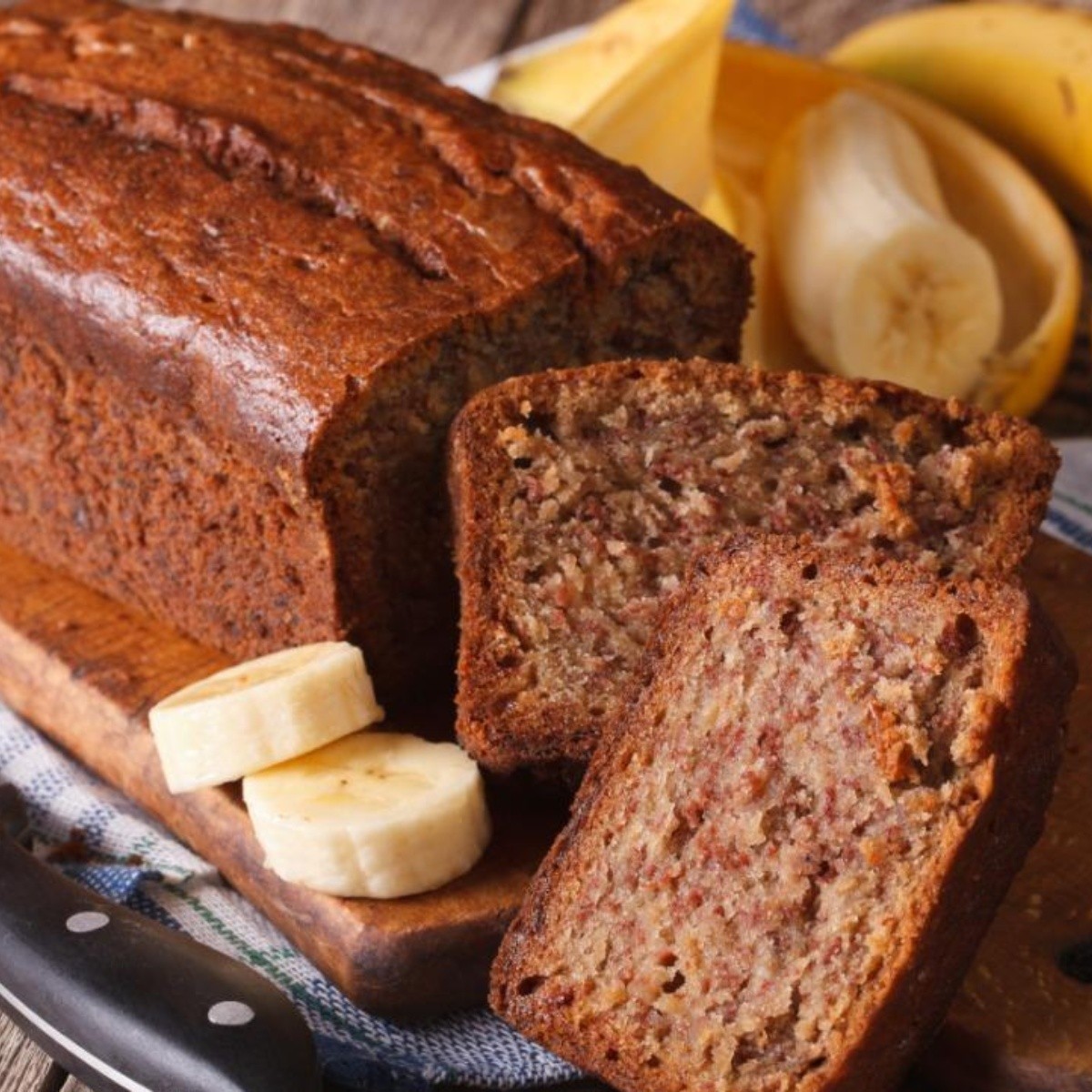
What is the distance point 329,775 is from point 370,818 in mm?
160

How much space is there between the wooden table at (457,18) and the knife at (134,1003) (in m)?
4.08

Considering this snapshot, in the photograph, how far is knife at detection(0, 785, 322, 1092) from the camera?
2.39 metres

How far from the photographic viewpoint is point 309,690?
9.31ft

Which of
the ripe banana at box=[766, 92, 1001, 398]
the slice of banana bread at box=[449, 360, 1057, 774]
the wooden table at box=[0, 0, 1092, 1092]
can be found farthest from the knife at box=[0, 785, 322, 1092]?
the wooden table at box=[0, 0, 1092, 1092]

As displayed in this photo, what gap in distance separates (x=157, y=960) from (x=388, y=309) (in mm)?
1097

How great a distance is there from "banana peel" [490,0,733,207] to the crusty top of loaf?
854 millimetres

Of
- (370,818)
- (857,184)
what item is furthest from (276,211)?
(857,184)

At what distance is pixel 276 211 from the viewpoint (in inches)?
130

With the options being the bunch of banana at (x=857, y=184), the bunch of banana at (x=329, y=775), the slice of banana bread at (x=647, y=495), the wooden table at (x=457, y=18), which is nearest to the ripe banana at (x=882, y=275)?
the bunch of banana at (x=857, y=184)

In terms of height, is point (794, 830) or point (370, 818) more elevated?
point (794, 830)

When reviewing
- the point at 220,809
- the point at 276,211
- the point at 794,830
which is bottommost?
the point at 220,809

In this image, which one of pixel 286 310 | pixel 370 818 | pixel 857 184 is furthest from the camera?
pixel 857 184

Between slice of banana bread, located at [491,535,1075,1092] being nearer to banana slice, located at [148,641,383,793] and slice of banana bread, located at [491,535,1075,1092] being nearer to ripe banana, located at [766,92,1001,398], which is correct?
banana slice, located at [148,641,383,793]

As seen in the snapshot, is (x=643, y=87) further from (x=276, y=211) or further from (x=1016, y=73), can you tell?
(x=276, y=211)
